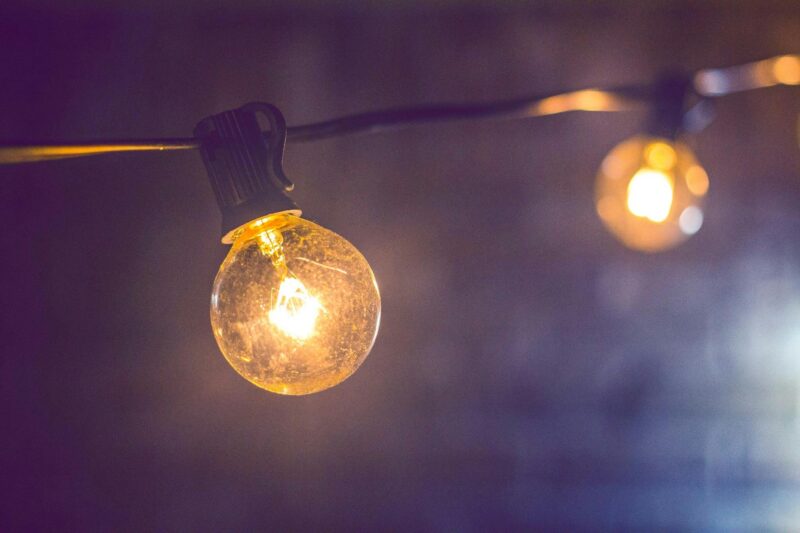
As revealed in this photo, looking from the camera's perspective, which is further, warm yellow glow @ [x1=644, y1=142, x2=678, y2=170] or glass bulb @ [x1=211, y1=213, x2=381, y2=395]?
warm yellow glow @ [x1=644, y1=142, x2=678, y2=170]

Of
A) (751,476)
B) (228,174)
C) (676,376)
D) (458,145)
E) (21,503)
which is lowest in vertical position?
(228,174)

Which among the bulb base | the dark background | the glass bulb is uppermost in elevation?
the dark background

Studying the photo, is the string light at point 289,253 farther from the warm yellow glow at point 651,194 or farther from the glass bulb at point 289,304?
the warm yellow glow at point 651,194

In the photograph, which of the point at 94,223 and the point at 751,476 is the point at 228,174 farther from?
the point at 751,476

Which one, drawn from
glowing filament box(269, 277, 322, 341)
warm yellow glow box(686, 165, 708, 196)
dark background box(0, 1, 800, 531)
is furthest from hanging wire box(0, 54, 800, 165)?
dark background box(0, 1, 800, 531)

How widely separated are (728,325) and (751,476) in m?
0.44

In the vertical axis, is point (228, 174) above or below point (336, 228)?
below

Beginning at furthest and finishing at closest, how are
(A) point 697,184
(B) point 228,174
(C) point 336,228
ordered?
1. (C) point 336,228
2. (A) point 697,184
3. (B) point 228,174

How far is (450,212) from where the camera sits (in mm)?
1880

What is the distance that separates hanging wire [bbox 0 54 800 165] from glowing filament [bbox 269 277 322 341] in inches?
4.1

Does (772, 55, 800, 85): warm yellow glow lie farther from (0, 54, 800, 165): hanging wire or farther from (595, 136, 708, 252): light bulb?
(595, 136, 708, 252): light bulb

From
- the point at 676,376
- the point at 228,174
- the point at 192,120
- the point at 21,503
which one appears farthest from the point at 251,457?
the point at 228,174

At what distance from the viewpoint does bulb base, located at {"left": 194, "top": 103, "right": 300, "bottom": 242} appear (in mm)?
419

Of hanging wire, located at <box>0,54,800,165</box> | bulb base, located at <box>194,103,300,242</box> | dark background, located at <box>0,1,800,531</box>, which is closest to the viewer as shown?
hanging wire, located at <box>0,54,800,165</box>
